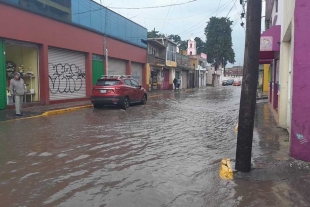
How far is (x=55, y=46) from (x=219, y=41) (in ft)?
191

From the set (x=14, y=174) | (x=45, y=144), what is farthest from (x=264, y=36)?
(x=14, y=174)

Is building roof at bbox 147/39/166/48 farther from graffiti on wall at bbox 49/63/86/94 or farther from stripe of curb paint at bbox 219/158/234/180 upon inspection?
stripe of curb paint at bbox 219/158/234/180

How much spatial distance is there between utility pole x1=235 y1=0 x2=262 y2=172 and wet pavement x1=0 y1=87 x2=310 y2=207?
36 cm

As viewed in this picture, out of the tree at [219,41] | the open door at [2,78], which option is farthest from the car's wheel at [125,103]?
the tree at [219,41]

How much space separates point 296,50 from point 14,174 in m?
5.49

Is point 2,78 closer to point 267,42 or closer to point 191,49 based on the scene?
point 267,42

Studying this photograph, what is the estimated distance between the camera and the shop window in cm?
1652

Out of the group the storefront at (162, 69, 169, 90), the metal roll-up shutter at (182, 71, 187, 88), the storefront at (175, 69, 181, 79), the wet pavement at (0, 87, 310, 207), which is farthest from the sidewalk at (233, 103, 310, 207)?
the metal roll-up shutter at (182, 71, 187, 88)

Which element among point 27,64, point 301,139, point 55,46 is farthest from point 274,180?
point 55,46

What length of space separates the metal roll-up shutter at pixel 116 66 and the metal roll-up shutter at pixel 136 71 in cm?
225

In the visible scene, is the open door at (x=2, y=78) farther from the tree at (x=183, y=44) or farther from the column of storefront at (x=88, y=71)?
the tree at (x=183, y=44)

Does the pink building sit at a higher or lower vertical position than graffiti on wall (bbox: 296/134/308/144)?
higher

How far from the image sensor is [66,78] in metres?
19.7

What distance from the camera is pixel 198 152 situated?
7070 mm
